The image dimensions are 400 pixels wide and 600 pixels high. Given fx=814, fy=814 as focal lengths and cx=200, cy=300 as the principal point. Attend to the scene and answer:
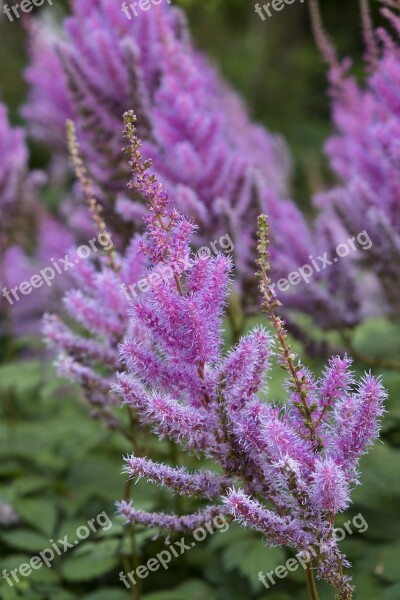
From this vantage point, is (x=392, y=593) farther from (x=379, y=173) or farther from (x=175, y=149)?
(x=175, y=149)

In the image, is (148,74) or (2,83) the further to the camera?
(2,83)

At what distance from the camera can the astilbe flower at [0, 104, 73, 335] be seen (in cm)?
484

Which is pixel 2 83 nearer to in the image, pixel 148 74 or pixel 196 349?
pixel 148 74

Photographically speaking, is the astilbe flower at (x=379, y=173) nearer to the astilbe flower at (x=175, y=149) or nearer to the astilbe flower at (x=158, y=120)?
the astilbe flower at (x=175, y=149)

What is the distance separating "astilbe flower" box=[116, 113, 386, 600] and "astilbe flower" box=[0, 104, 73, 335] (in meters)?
2.73

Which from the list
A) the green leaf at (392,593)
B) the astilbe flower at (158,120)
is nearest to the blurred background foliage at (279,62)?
A: the astilbe flower at (158,120)

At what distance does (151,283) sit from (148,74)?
2.66 meters

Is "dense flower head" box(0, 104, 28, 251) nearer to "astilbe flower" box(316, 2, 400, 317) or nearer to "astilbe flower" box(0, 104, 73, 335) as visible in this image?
"astilbe flower" box(0, 104, 73, 335)

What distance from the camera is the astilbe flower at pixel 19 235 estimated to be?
4.84 metres

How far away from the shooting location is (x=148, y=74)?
4.25m

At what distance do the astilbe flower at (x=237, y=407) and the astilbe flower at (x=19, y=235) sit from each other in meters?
2.73

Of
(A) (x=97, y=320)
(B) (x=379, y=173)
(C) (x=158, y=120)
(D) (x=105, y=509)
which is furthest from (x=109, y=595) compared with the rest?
(B) (x=379, y=173)

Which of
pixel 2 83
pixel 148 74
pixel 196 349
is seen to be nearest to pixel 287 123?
pixel 2 83

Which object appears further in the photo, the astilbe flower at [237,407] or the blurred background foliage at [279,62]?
the blurred background foliage at [279,62]
